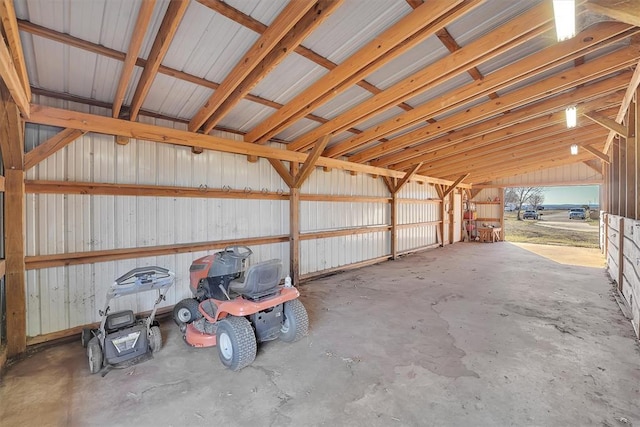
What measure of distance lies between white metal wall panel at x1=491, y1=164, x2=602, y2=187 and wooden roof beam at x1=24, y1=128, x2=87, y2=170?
13.7 meters

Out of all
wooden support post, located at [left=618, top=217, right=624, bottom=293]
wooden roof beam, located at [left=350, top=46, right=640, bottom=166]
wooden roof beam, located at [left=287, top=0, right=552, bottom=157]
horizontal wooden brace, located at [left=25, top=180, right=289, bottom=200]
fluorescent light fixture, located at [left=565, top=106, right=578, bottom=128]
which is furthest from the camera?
wooden support post, located at [left=618, top=217, right=624, bottom=293]

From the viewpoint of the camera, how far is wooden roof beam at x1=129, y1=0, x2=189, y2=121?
6.28 ft

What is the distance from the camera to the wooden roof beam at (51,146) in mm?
2930

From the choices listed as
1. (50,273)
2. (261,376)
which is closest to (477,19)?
(261,376)

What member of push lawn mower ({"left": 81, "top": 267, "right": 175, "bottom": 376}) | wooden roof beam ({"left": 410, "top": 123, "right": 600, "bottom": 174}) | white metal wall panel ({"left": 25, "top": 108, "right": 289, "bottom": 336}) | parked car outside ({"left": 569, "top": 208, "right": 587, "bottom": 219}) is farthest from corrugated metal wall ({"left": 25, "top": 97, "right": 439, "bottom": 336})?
parked car outside ({"left": 569, "top": 208, "right": 587, "bottom": 219})

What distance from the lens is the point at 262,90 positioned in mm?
3426

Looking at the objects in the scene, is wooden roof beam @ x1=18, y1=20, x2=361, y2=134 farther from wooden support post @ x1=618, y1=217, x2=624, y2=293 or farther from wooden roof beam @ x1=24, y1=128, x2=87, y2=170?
wooden support post @ x1=618, y1=217, x2=624, y2=293

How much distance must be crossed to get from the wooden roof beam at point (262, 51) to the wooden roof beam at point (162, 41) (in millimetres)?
616

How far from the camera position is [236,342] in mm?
2543

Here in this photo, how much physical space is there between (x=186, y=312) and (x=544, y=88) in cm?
548

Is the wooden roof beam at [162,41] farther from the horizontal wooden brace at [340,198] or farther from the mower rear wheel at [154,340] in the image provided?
the horizontal wooden brace at [340,198]

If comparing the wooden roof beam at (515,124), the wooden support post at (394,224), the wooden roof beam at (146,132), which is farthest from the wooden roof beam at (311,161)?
the wooden support post at (394,224)

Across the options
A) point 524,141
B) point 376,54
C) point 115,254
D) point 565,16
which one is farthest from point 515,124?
point 115,254

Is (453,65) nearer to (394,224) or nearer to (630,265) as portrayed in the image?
(630,265)
